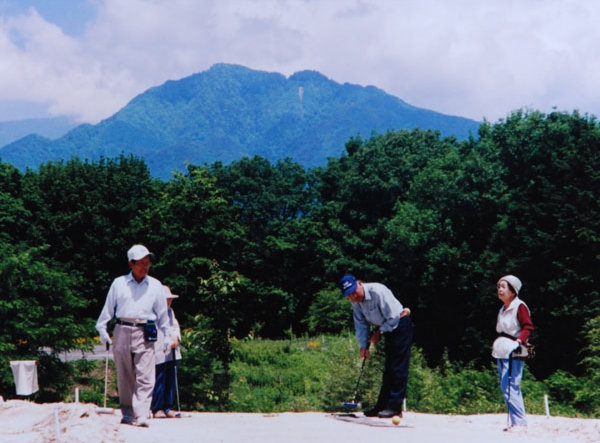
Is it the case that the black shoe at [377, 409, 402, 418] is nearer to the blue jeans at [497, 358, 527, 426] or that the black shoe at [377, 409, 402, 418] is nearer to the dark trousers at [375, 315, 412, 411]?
the dark trousers at [375, 315, 412, 411]

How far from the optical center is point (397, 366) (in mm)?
9367

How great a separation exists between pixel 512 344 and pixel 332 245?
39839 millimetres

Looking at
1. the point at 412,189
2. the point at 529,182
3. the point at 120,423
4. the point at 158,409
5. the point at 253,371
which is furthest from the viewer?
the point at 412,189

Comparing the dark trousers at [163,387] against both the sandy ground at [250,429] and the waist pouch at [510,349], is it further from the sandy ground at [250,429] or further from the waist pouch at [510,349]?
the waist pouch at [510,349]

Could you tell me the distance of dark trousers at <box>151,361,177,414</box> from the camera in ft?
33.4

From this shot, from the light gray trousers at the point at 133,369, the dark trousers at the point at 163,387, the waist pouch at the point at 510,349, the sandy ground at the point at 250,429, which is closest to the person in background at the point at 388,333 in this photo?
the sandy ground at the point at 250,429

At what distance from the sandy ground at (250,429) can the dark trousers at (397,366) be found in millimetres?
327

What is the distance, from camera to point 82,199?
161 ft

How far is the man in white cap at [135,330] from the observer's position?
8.85m

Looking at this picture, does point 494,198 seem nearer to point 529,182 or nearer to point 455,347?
point 529,182

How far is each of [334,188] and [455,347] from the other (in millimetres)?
19443

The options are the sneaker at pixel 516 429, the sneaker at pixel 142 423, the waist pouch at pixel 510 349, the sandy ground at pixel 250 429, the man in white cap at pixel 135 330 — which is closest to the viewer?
the sandy ground at pixel 250 429

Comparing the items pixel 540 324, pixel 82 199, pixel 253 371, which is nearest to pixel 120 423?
pixel 253 371

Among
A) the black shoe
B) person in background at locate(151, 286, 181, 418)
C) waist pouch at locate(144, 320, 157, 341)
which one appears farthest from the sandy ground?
waist pouch at locate(144, 320, 157, 341)
